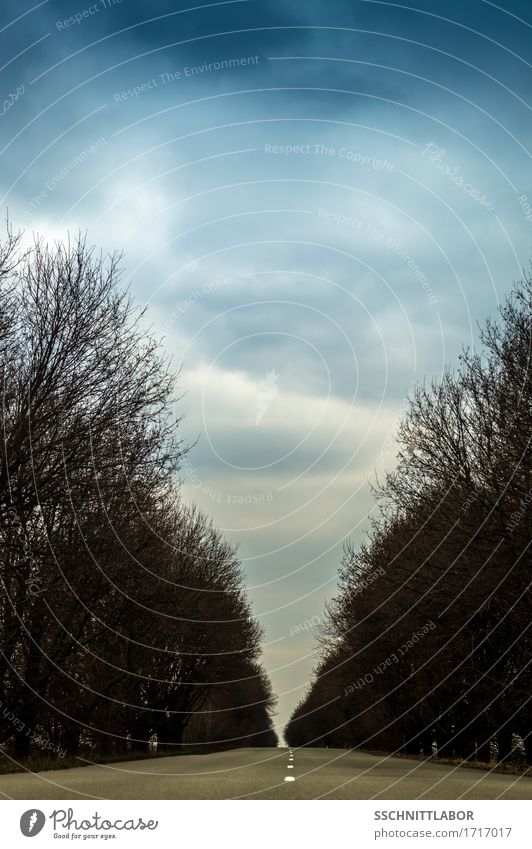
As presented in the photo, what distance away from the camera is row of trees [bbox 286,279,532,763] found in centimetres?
2455

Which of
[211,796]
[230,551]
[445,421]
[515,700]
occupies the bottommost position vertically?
[211,796]

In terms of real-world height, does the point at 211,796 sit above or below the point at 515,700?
below

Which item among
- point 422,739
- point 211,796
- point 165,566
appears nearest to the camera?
point 211,796

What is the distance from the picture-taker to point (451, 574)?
93.1 feet

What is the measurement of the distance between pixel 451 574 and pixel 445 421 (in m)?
5.21

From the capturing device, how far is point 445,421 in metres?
31.0

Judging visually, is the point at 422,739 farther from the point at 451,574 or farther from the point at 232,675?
the point at 451,574

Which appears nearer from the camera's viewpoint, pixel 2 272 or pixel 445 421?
pixel 2 272

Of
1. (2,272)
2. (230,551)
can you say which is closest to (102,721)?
(230,551)

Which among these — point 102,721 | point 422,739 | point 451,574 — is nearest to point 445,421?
point 451,574

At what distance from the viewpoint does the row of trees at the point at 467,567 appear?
24547 mm

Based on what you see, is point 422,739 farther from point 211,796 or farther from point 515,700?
point 211,796

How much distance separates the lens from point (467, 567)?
27.4 m

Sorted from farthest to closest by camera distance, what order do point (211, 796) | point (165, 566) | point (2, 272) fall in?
point (165, 566) → point (2, 272) → point (211, 796)
